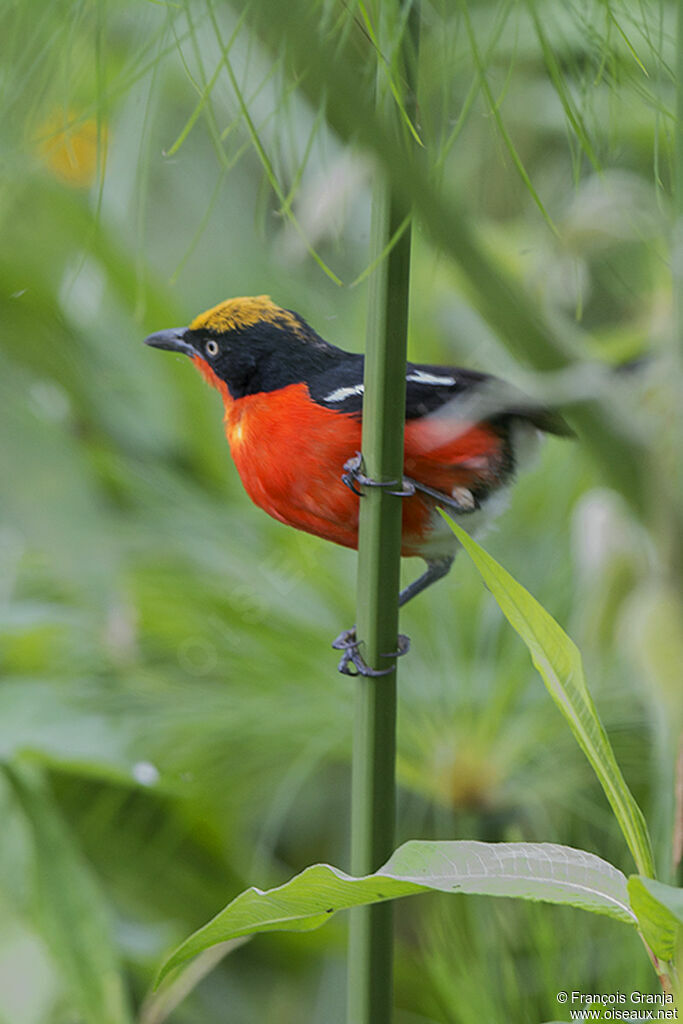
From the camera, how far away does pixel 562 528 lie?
679 mm

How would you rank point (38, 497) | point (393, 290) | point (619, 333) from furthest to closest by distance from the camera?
point (38, 497) < point (619, 333) < point (393, 290)

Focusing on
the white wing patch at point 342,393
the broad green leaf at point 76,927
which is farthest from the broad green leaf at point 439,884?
the broad green leaf at point 76,927

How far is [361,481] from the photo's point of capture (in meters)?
0.24

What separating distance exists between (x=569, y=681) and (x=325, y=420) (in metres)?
0.10

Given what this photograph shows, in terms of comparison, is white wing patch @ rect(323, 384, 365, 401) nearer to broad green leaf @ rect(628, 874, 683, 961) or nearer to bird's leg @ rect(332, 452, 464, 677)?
bird's leg @ rect(332, 452, 464, 677)

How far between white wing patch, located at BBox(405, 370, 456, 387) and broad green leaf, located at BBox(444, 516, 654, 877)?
0.21 feet

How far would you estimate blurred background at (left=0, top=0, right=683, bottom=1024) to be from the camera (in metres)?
0.54

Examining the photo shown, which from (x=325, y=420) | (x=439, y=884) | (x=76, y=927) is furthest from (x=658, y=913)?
(x=76, y=927)

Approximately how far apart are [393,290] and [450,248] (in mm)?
26

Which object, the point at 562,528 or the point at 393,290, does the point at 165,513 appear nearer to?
the point at 562,528

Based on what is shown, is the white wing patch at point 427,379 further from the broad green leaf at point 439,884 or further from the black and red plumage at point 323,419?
the broad green leaf at point 439,884

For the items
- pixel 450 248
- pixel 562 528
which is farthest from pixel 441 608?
pixel 450 248

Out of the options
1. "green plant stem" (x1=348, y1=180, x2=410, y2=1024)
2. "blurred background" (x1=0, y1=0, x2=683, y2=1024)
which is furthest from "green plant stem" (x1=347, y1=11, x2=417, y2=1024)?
"blurred background" (x1=0, y1=0, x2=683, y2=1024)

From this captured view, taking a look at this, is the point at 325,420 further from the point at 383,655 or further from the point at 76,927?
the point at 76,927
